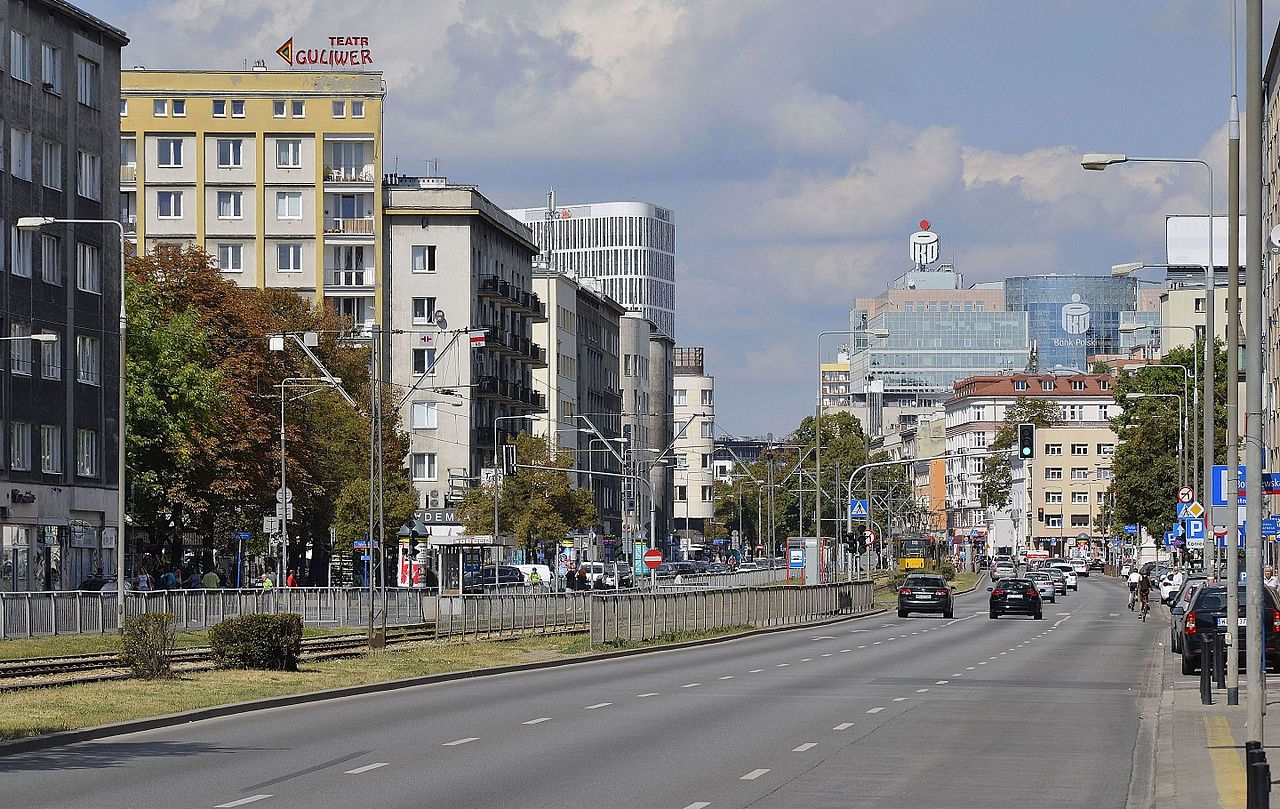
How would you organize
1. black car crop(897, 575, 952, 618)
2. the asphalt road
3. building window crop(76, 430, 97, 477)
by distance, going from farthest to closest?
1. black car crop(897, 575, 952, 618)
2. building window crop(76, 430, 97, 477)
3. the asphalt road

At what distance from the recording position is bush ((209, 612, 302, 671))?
32.7m

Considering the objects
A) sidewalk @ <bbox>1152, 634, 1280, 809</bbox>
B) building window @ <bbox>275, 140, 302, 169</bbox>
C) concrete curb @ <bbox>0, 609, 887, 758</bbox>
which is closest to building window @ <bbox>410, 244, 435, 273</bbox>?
building window @ <bbox>275, 140, 302, 169</bbox>

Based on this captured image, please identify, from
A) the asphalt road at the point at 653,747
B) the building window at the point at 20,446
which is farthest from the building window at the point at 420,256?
the asphalt road at the point at 653,747

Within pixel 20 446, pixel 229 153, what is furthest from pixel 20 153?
pixel 229 153

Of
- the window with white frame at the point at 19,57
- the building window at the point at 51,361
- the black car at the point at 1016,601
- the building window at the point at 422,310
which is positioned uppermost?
the window with white frame at the point at 19,57

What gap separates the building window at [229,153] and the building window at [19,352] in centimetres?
4844

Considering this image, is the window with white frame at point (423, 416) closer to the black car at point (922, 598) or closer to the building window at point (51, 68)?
the black car at point (922, 598)

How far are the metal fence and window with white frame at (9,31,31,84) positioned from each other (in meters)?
26.7

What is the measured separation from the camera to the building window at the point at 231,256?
107688 millimetres

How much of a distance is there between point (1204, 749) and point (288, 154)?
93323 millimetres

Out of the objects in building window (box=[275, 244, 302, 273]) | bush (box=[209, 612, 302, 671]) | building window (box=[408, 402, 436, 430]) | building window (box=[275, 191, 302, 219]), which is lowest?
bush (box=[209, 612, 302, 671])

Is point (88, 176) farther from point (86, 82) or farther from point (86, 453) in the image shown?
point (86, 453)

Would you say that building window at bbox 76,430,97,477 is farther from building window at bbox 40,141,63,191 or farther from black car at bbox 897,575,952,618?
black car at bbox 897,575,952,618

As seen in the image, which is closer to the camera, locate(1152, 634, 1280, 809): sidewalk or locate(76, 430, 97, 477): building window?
locate(1152, 634, 1280, 809): sidewalk
